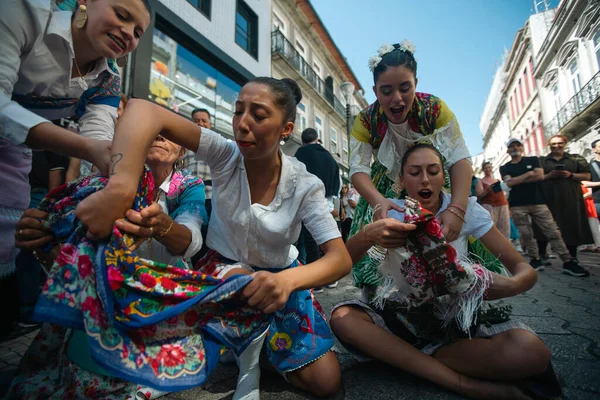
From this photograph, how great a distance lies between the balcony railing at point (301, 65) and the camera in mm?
10903

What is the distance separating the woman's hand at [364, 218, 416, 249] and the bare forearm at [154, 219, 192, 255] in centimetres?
80

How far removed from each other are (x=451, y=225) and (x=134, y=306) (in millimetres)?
1337

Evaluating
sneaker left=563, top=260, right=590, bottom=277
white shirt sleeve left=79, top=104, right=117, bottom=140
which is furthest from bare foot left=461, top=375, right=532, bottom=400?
sneaker left=563, top=260, right=590, bottom=277

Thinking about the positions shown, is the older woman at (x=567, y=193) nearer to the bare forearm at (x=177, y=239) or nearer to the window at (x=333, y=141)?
the bare forearm at (x=177, y=239)

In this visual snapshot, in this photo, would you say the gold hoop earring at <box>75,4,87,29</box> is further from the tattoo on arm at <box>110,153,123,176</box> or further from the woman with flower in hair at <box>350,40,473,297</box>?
the woman with flower in hair at <box>350,40,473,297</box>

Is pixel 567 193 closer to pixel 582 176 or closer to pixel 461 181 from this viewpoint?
pixel 582 176

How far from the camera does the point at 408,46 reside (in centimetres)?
188

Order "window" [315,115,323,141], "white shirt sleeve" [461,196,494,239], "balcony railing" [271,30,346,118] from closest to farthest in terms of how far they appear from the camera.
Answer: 1. "white shirt sleeve" [461,196,494,239]
2. "balcony railing" [271,30,346,118]
3. "window" [315,115,323,141]

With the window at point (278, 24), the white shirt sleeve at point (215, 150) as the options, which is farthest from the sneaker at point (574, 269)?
the window at point (278, 24)

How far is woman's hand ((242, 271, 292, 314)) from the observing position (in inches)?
37.0

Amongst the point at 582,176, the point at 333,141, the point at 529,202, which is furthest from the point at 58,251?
the point at 333,141

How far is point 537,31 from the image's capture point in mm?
18328

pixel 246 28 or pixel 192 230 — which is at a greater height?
pixel 246 28

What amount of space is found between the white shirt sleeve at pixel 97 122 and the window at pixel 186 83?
5.33 m
